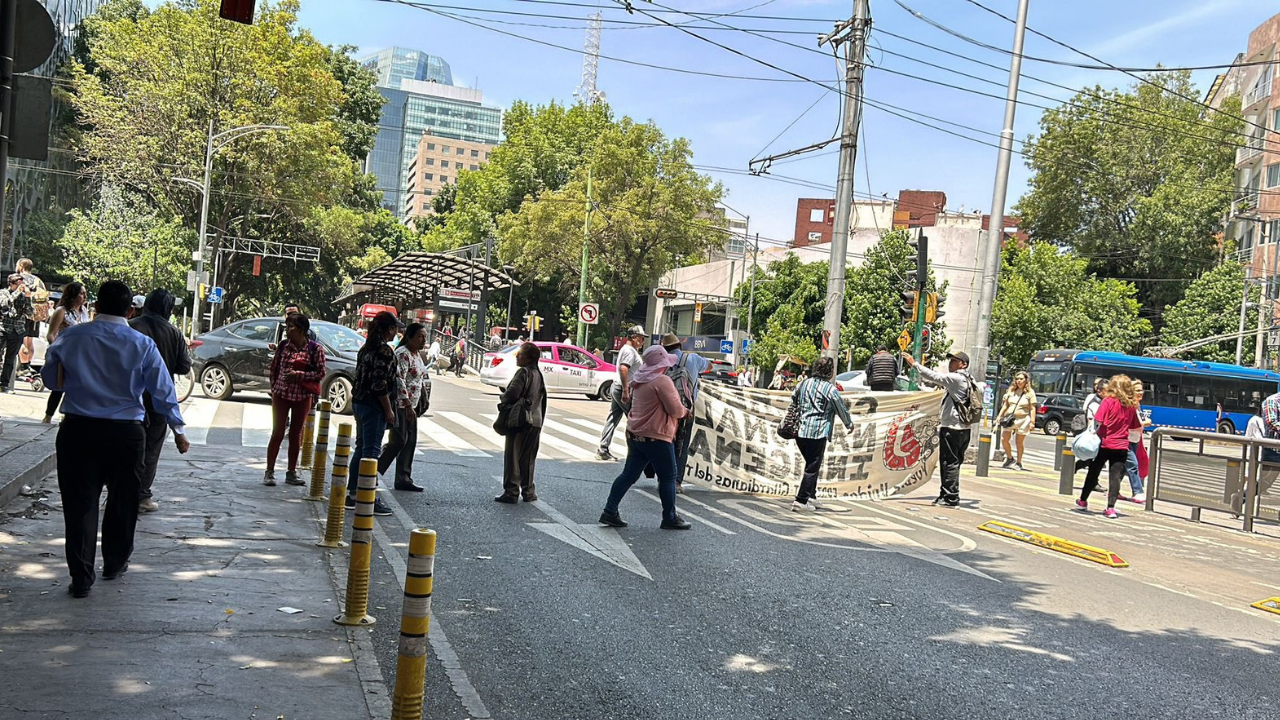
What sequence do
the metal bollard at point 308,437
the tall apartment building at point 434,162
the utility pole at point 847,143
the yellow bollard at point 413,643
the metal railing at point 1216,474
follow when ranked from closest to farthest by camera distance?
1. the yellow bollard at point 413,643
2. the metal bollard at point 308,437
3. the metal railing at point 1216,474
4. the utility pole at point 847,143
5. the tall apartment building at point 434,162

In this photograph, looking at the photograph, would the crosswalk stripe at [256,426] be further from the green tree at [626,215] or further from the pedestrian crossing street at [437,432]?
the green tree at [626,215]

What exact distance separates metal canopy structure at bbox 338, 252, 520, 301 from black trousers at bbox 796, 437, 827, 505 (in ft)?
109

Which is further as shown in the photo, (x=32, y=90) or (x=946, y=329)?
(x=946, y=329)

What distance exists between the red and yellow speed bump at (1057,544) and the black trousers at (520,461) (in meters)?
4.62

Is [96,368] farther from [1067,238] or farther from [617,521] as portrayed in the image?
[1067,238]

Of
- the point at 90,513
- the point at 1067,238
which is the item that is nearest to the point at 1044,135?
the point at 1067,238

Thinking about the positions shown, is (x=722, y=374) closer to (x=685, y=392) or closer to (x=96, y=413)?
(x=685, y=392)

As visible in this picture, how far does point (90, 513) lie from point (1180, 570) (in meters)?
8.70

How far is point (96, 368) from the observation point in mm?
5918

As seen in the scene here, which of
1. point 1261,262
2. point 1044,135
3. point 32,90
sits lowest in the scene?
point 32,90

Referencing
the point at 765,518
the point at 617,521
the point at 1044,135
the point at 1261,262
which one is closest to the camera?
the point at 617,521

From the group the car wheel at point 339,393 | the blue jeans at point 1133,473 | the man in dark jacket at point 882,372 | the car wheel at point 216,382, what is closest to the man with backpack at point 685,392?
the man in dark jacket at point 882,372

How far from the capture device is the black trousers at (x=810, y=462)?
11148mm

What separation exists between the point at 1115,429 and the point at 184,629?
36.2 ft
